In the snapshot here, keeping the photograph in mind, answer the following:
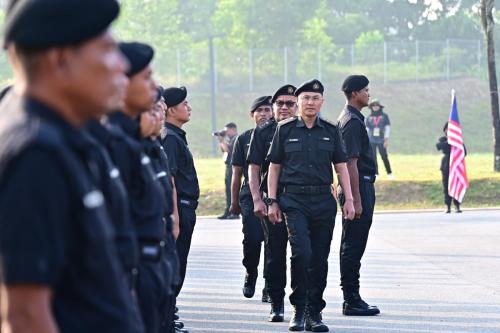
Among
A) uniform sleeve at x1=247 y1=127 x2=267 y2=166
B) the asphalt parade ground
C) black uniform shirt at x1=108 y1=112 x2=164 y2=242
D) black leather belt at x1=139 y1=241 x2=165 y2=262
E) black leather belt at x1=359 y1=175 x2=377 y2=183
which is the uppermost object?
black uniform shirt at x1=108 y1=112 x2=164 y2=242

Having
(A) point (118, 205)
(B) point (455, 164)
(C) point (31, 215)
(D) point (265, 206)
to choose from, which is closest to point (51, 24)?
(C) point (31, 215)

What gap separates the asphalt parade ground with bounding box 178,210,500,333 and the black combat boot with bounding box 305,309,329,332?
18cm

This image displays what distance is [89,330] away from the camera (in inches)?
147

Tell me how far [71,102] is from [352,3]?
89892 millimetres

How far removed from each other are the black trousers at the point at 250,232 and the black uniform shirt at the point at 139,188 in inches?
267

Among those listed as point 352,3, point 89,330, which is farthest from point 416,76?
point 89,330


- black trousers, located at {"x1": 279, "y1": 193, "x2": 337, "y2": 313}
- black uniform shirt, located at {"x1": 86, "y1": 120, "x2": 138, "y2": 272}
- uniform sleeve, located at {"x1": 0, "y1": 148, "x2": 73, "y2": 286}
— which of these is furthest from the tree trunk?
uniform sleeve, located at {"x1": 0, "y1": 148, "x2": 73, "y2": 286}

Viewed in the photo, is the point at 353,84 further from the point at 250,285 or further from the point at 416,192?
the point at 416,192

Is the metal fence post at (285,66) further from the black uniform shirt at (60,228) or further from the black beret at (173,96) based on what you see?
the black uniform shirt at (60,228)

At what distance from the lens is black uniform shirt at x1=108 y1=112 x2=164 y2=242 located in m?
5.23

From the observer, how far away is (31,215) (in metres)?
3.28

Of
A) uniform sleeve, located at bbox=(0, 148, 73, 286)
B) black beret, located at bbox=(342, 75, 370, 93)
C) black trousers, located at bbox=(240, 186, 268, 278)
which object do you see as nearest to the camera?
uniform sleeve, located at bbox=(0, 148, 73, 286)

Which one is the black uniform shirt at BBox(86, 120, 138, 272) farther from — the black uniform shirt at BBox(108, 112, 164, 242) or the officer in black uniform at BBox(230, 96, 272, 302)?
the officer in black uniform at BBox(230, 96, 272, 302)

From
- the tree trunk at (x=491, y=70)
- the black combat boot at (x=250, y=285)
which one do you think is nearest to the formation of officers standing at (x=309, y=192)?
the black combat boot at (x=250, y=285)
